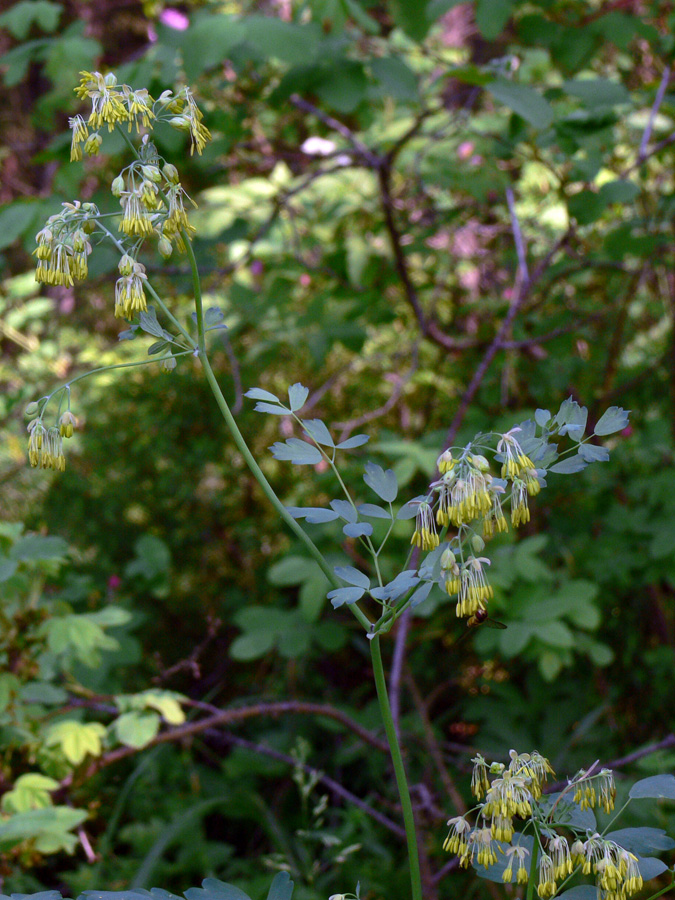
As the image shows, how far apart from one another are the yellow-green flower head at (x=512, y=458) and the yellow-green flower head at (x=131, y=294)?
0.37m

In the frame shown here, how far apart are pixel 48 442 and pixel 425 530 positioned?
39 centimetres

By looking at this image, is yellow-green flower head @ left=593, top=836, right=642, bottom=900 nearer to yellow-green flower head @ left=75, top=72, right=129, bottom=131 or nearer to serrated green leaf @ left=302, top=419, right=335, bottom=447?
serrated green leaf @ left=302, top=419, right=335, bottom=447

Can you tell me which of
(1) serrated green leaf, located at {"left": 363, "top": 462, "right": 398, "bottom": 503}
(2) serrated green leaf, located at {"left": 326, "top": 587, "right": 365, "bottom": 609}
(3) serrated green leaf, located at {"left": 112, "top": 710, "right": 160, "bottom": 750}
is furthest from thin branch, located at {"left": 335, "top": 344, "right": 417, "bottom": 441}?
(2) serrated green leaf, located at {"left": 326, "top": 587, "right": 365, "bottom": 609}

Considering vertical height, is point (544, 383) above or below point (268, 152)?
below

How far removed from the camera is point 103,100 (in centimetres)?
72

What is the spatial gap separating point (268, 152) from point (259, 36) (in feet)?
4.78

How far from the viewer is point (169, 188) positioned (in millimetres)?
741

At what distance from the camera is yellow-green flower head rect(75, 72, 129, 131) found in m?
0.71

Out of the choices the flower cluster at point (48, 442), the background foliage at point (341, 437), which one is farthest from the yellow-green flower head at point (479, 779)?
the background foliage at point (341, 437)

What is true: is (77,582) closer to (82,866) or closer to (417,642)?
(82,866)

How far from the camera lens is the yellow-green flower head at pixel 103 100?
71 cm

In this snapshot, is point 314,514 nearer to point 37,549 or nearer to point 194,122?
point 194,122

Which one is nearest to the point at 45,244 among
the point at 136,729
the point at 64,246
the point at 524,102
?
the point at 64,246

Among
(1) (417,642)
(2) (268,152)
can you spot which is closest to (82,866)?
(1) (417,642)
